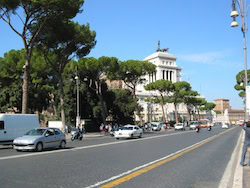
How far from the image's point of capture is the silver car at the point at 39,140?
14945mm

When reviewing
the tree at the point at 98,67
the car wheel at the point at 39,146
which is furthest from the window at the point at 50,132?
the tree at the point at 98,67

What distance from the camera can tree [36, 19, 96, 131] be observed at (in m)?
28.7

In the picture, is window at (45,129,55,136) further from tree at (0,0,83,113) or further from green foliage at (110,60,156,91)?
green foliage at (110,60,156,91)

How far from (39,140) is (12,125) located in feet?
17.4

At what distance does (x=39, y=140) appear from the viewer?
15336 mm

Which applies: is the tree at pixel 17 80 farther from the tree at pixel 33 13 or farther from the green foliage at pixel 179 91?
the green foliage at pixel 179 91

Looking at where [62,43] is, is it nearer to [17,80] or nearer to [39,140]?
→ [17,80]

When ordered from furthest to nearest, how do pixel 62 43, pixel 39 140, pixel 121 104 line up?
1. pixel 121 104
2. pixel 62 43
3. pixel 39 140

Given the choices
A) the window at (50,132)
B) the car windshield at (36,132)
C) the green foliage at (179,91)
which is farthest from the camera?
the green foliage at (179,91)

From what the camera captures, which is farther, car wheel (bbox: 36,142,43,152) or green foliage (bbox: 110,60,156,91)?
green foliage (bbox: 110,60,156,91)

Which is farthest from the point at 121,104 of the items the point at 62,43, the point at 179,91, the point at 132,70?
the point at 179,91

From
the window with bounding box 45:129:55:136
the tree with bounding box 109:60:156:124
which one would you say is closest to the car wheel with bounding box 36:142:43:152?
the window with bounding box 45:129:55:136

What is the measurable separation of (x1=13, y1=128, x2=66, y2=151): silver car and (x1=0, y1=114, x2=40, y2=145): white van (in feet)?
12.1

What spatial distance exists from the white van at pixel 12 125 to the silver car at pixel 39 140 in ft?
12.1
